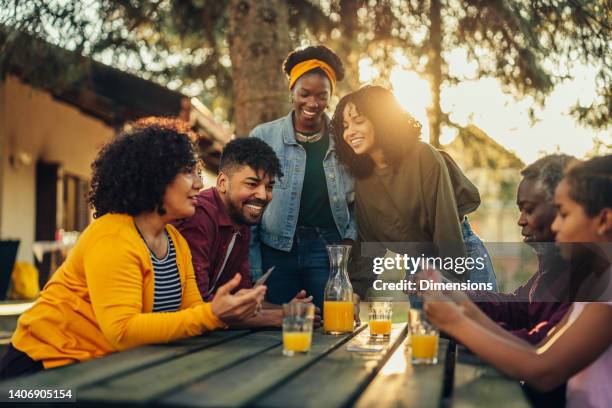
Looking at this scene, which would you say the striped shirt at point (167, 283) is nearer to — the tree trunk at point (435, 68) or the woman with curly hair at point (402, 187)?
the woman with curly hair at point (402, 187)

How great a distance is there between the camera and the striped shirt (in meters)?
2.81

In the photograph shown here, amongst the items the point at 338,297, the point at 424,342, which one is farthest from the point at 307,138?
the point at 424,342

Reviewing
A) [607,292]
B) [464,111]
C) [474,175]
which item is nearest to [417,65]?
A: [464,111]

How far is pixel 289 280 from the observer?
4332 mm

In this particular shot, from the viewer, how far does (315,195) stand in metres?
4.46

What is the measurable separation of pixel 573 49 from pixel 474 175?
4.52m

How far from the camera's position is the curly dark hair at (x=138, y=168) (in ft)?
9.18

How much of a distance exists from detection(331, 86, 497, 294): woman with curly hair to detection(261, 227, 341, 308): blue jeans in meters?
0.33

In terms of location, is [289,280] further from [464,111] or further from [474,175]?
[474,175]

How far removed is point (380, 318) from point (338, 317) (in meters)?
0.16

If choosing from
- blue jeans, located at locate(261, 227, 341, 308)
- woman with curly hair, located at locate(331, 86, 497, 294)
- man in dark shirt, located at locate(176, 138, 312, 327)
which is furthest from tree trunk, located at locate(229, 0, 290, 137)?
man in dark shirt, located at locate(176, 138, 312, 327)

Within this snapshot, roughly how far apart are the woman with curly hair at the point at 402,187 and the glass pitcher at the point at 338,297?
79 centimetres

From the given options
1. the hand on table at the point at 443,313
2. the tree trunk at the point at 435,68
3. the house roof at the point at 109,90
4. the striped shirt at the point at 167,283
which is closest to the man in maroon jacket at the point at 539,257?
the hand on table at the point at 443,313

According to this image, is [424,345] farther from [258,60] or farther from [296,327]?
[258,60]
